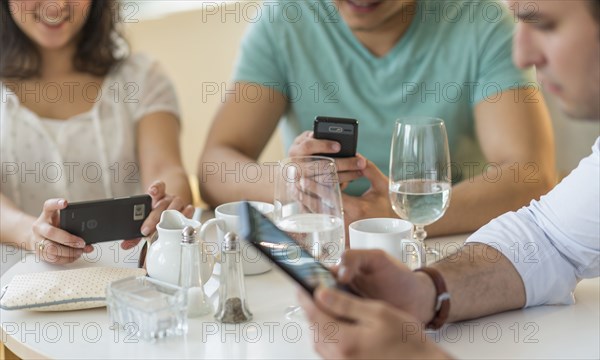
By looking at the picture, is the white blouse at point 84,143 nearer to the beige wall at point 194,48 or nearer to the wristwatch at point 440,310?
the wristwatch at point 440,310

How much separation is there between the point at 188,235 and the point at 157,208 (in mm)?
317

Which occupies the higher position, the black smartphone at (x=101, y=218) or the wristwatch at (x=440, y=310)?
the black smartphone at (x=101, y=218)

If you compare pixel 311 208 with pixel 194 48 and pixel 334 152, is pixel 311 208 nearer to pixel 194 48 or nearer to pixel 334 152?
pixel 334 152

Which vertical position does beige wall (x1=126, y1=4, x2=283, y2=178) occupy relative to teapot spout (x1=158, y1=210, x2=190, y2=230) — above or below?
above

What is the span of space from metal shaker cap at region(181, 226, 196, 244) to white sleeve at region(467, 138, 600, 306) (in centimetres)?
42

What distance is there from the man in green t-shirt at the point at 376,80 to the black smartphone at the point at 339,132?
12.3 inches

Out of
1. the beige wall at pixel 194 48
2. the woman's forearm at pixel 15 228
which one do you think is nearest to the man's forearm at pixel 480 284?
the woman's forearm at pixel 15 228

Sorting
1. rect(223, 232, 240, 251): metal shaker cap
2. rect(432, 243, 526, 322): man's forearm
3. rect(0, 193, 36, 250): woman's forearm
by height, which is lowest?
rect(0, 193, 36, 250): woman's forearm

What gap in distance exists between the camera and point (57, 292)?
1.15 metres

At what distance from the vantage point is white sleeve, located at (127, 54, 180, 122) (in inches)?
77.6

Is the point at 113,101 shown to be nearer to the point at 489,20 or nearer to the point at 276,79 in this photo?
the point at 276,79

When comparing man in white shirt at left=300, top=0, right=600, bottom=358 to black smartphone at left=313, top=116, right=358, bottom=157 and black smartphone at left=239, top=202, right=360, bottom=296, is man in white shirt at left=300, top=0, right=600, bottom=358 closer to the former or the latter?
black smartphone at left=239, top=202, right=360, bottom=296

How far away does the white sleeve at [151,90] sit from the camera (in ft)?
6.47

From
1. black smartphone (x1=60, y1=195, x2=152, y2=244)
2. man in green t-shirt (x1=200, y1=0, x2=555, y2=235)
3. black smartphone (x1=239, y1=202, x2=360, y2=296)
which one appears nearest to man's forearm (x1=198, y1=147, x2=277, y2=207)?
man in green t-shirt (x1=200, y1=0, x2=555, y2=235)
